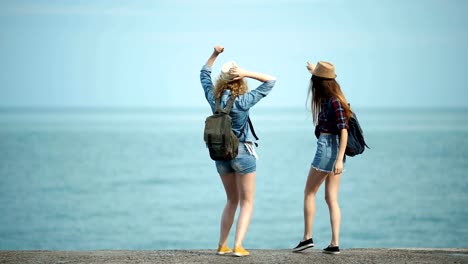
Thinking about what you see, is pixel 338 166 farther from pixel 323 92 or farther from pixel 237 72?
pixel 237 72

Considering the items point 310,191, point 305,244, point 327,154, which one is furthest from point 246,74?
point 305,244

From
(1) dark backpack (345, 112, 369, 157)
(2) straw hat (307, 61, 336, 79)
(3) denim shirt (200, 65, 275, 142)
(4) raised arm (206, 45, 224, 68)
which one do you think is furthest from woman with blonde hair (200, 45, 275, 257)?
(1) dark backpack (345, 112, 369, 157)

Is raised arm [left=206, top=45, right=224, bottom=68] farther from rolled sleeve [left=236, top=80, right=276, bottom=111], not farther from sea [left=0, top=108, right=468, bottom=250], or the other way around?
sea [left=0, top=108, right=468, bottom=250]

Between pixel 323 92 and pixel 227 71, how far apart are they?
975 millimetres

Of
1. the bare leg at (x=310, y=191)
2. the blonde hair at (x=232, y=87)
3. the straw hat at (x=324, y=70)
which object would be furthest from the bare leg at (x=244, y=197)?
the straw hat at (x=324, y=70)

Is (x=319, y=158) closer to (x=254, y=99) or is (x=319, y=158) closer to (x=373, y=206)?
(x=254, y=99)

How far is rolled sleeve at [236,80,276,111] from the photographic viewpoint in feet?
25.3

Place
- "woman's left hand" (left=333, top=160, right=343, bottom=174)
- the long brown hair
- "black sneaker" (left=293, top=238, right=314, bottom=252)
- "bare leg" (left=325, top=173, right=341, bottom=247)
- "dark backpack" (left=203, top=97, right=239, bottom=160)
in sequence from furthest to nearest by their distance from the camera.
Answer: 1. "black sneaker" (left=293, top=238, right=314, bottom=252)
2. "bare leg" (left=325, top=173, right=341, bottom=247)
3. the long brown hair
4. "woman's left hand" (left=333, top=160, right=343, bottom=174)
5. "dark backpack" (left=203, top=97, right=239, bottom=160)

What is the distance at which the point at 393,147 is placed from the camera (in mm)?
93938

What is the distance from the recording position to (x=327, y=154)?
26.1 ft

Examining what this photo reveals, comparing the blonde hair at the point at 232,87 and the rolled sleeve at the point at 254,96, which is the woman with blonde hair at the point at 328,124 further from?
the blonde hair at the point at 232,87

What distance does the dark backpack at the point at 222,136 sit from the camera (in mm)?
7641

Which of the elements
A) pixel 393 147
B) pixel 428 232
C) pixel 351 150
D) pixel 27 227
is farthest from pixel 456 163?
pixel 351 150

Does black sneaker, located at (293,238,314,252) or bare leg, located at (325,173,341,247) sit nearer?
bare leg, located at (325,173,341,247)
